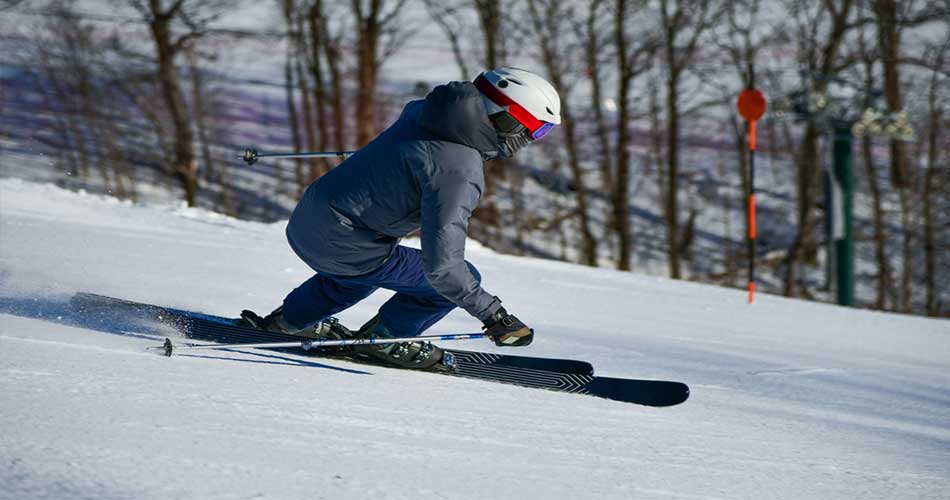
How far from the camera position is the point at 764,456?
340 cm

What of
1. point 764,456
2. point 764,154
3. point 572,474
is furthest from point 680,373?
point 764,154

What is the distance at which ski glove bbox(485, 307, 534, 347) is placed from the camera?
11.8 feet

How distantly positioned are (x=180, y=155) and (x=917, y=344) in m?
11.9

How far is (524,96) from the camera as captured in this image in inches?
138

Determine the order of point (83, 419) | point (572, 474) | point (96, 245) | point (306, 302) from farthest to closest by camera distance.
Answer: point (96, 245), point (306, 302), point (572, 474), point (83, 419)

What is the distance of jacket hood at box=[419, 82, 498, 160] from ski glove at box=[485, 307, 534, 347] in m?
0.62

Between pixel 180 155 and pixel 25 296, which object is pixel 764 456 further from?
pixel 180 155

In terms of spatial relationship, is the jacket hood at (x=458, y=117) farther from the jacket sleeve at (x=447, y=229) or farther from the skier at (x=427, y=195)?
the jacket sleeve at (x=447, y=229)

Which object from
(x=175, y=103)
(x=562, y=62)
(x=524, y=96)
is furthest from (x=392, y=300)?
(x=562, y=62)

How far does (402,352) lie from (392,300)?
0.71 ft

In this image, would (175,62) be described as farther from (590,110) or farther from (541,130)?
(541,130)

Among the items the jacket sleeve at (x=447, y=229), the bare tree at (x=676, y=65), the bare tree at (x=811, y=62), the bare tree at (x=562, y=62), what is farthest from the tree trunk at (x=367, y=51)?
the jacket sleeve at (x=447, y=229)

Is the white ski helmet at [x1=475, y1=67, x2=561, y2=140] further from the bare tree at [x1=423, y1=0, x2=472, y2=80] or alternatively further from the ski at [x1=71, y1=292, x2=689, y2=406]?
the bare tree at [x1=423, y1=0, x2=472, y2=80]

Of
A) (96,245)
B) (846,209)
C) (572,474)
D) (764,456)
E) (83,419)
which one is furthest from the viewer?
(846,209)
